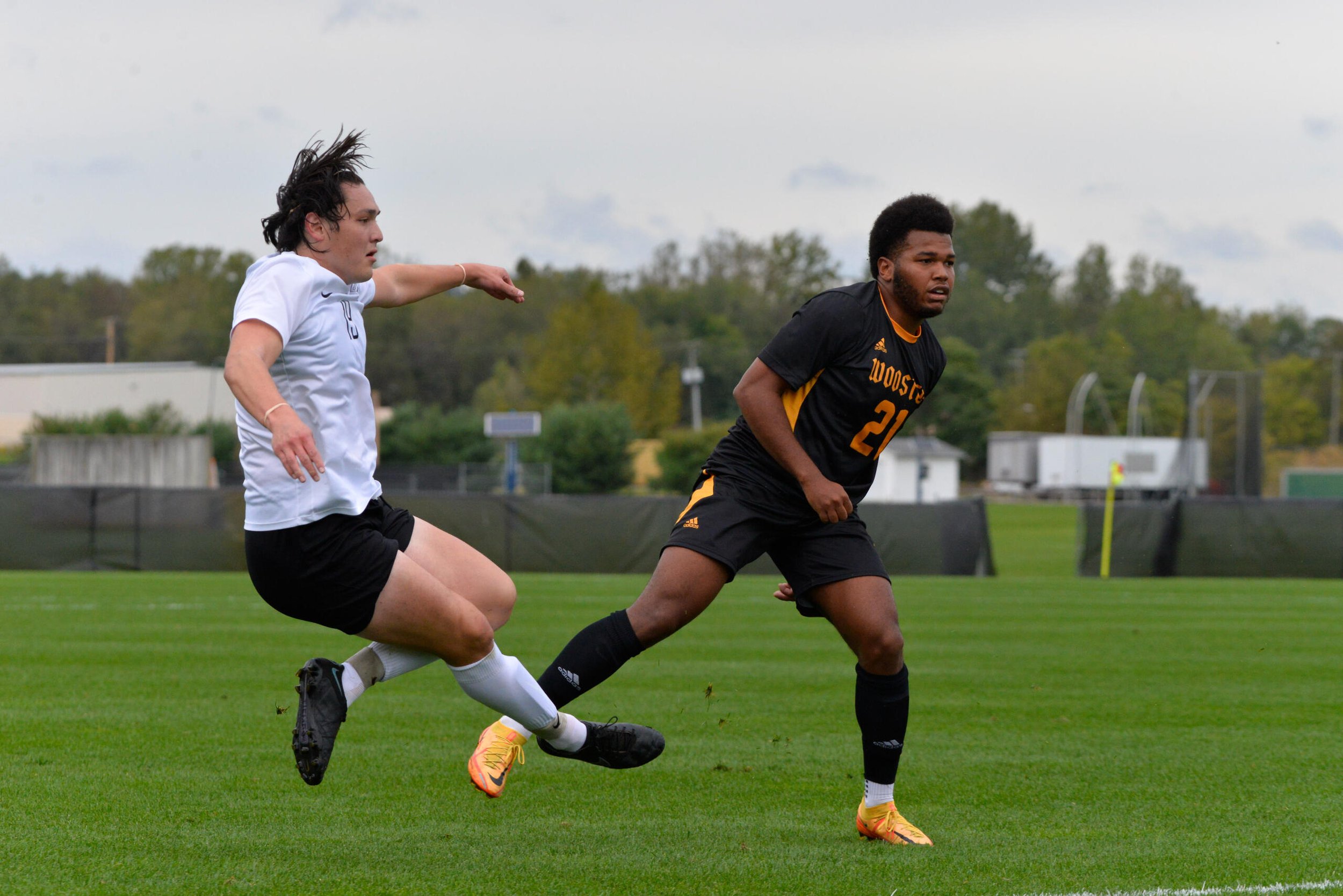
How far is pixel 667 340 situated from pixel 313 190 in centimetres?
10039

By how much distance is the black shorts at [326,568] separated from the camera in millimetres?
4113

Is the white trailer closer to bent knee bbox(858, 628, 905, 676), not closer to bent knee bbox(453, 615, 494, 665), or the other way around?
bent knee bbox(858, 628, 905, 676)

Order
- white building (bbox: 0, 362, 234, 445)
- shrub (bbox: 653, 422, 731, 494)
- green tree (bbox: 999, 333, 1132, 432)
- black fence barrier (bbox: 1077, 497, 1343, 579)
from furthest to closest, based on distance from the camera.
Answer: green tree (bbox: 999, 333, 1132, 432), white building (bbox: 0, 362, 234, 445), shrub (bbox: 653, 422, 731, 494), black fence barrier (bbox: 1077, 497, 1343, 579)

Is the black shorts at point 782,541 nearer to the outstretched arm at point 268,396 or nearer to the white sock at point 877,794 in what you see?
the white sock at point 877,794

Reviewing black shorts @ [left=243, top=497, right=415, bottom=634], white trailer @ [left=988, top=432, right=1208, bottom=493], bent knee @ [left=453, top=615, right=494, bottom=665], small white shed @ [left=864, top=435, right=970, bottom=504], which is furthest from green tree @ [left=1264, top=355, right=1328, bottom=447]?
black shorts @ [left=243, top=497, right=415, bottom=634]

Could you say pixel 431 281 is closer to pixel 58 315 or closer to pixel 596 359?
pixel 596 359

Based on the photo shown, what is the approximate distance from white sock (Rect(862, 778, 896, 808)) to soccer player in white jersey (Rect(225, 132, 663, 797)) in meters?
1.10

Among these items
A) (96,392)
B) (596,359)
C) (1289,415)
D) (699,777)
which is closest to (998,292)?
(1289,415)

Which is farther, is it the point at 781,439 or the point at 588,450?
the point at 588,450

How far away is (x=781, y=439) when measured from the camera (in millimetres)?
4836

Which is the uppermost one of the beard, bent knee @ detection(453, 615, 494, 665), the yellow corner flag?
the beard

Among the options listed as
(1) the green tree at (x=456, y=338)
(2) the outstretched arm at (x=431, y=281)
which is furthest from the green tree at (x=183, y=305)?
(2) the outstretched arm at (x=431, y=281)

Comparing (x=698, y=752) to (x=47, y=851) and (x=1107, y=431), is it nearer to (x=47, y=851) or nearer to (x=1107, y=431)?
(x=47, y=851)

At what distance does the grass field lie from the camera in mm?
4234
